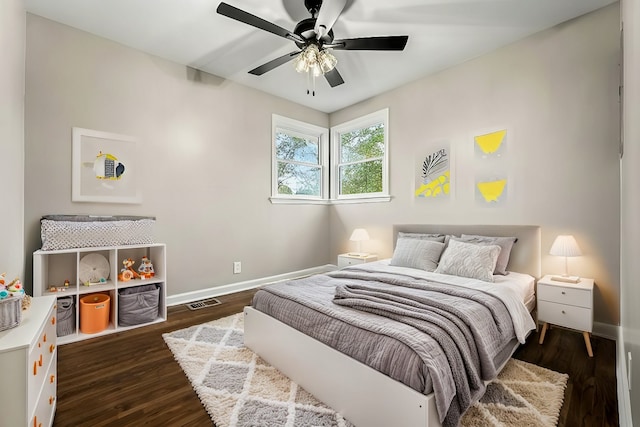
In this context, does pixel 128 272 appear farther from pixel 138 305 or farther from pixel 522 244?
pixel 522 244

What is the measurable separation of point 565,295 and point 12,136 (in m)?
4.19

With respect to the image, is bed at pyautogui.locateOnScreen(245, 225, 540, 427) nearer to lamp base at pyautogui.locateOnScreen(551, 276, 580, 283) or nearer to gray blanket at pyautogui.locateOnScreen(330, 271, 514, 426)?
gray blanket at pyautogui.locateOnScreen(330, 271, 514, 426)

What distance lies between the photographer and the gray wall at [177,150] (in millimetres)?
2570

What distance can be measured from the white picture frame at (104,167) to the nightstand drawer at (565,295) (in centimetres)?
385

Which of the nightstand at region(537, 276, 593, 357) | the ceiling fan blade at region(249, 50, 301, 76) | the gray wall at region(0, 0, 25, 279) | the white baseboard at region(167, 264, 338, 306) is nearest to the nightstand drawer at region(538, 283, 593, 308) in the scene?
the nightstand at region(537, 276, 593, 357)

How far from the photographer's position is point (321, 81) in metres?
3.78

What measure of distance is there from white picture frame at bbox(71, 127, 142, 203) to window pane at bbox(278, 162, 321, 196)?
6.24ft

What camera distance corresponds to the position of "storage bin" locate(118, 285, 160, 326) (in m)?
2.70

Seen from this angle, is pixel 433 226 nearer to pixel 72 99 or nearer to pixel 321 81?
pixel 321 81

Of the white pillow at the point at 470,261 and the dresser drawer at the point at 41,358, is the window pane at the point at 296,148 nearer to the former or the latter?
the white pillow at the point at 470,261

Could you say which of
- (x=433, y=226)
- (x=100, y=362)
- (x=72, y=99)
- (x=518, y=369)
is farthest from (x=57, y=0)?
(x=518, y=369)

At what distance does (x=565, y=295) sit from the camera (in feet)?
7.50

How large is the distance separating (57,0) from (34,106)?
882 millimetres

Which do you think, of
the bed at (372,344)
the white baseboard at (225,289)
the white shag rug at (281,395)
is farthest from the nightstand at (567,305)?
the white baseboard at (225,289)
